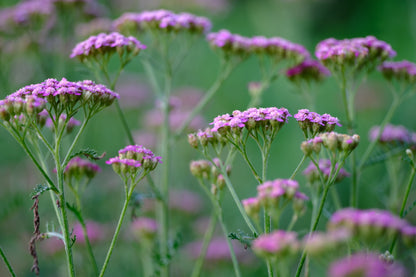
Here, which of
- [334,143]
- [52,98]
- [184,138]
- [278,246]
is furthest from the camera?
[184,138]

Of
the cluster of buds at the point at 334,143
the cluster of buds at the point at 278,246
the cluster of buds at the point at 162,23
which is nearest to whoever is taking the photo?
the cluster of buds at the point at 278,246

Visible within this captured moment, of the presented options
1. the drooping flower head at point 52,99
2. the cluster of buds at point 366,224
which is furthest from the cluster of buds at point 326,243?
the drooping flower head at point 52,99

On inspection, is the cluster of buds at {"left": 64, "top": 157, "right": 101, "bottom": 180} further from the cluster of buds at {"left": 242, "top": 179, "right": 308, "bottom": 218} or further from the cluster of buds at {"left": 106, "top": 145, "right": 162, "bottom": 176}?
the cluster of buds at {"left": 242, "top": 179, "right": 308, "bottom": 218}

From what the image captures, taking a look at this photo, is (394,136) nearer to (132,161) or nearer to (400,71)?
(400,71)

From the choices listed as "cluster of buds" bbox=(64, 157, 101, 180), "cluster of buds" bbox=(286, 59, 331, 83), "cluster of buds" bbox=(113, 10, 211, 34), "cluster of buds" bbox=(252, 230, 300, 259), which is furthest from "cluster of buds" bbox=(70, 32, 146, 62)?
"cluster of buds" bbox=(252, 230, 300, 259)

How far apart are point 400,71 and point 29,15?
132 inches

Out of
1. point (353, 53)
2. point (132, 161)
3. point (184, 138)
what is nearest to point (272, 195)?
point (132, 161)

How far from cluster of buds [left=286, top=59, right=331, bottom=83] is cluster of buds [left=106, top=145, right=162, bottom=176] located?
5.49 feet

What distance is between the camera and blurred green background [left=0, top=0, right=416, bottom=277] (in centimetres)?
436

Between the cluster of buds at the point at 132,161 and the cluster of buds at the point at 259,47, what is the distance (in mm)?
1491

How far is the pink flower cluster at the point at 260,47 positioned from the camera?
11.9 feet

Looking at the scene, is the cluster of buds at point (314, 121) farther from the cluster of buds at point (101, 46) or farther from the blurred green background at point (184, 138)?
the cluster of buds at point (101, 46)

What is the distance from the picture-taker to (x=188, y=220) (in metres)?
4.98

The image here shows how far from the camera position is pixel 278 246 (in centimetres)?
161
